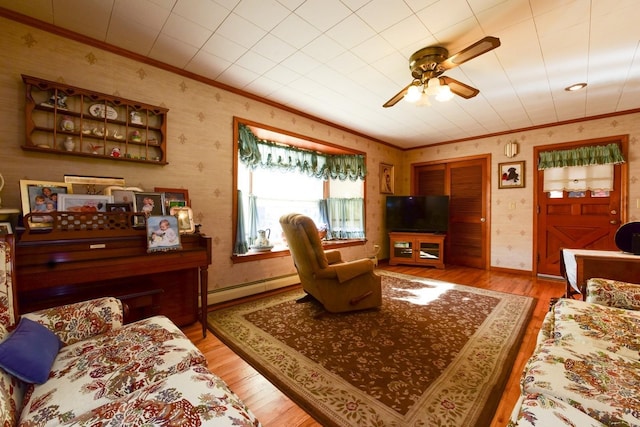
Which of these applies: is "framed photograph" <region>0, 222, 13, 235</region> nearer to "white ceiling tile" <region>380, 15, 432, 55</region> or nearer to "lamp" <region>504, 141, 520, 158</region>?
"white ceiling tile" <region>380, 15, 432, 55</region>

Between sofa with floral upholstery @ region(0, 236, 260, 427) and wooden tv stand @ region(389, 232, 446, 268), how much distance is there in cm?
426

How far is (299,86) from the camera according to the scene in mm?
2916

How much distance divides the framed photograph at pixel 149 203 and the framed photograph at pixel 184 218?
12 centimetres

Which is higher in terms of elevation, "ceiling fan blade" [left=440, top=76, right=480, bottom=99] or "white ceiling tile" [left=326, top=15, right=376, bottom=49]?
"white ceiling tile" [left=326, top=15, right=376, bottom=49]

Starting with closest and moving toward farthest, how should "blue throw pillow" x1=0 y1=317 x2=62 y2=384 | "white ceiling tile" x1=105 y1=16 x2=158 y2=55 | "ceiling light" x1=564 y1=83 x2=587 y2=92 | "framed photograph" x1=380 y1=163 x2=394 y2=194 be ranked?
"blue throw pillow" x1=0 y1=317 x2=62 y2=384, "white ceiling tile" x1=105 y1=16 x2=158 y2=55, "ceiling light" x1=564 y1=83 x2=587 y2=92, "framed photograph" x1=380 y1=163 x2=394 y2=194

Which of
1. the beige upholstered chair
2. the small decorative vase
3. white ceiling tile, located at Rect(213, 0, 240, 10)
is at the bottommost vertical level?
the beige upholstered chair

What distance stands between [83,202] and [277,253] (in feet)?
6.63

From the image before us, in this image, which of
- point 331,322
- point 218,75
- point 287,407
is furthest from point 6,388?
point 218,75

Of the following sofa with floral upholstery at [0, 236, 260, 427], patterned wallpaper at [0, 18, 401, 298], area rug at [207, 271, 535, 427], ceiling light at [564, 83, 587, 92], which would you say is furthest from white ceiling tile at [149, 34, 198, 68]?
ceiling light at [564, 83, 587, 92]

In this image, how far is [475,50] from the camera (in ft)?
5.84

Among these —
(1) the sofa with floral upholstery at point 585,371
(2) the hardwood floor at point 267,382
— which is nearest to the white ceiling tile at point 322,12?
(1) the sofa with floral upholstery at point 585,371

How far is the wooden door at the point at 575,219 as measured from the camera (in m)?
3.61

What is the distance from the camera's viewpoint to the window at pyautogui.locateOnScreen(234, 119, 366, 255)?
324cm

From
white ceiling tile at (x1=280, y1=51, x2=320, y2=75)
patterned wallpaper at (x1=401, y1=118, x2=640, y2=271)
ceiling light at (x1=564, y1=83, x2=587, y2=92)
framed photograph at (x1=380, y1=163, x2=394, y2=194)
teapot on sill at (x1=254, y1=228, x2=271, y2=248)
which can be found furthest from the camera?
framed photograph at (x1=380, y1=163, x2=394, y2=194)
